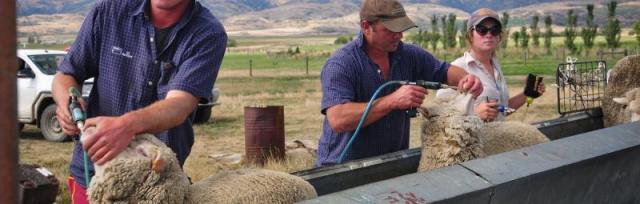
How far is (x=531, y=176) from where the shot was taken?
394 cm

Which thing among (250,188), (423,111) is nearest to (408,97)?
(423,111)

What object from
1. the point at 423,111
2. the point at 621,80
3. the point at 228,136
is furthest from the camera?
the point at 228,136

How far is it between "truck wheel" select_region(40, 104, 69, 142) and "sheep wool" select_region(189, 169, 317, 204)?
13.9 metres

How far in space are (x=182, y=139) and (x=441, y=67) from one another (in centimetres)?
203

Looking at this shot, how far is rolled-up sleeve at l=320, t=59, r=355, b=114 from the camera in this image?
15.1 feet

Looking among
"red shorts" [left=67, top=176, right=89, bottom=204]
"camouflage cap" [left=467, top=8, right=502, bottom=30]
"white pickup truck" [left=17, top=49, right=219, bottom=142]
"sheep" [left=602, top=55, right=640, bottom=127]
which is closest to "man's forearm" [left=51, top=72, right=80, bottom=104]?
"red shorts" [left=67, top=176, right=89, bottom=204]

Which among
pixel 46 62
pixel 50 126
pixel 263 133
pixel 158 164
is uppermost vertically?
pixel 158 164

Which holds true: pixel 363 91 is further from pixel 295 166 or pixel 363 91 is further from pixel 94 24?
pixel 295 166

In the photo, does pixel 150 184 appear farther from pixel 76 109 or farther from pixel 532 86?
pixel 532 86

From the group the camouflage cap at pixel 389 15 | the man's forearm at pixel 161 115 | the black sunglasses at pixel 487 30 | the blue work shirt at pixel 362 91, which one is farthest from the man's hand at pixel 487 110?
the man's forearm at pixel 161 115

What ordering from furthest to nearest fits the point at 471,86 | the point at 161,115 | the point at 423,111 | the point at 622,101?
the point at 622,101 < the point at 471,86 < the point at 423,111 < the point at 161,115

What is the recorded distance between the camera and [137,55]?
363cm

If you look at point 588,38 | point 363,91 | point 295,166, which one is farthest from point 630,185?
point 588,38

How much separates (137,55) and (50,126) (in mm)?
13838
